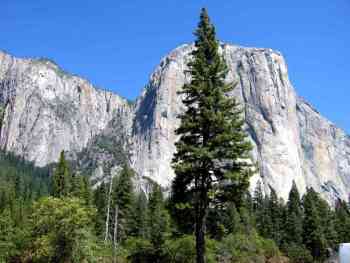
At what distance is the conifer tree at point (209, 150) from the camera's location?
72.5 feet

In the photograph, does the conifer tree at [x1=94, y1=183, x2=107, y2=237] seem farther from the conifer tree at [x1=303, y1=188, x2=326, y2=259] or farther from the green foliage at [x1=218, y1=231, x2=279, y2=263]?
the conifer tree at [x1=303, y1=188, x2=326, y2=259]

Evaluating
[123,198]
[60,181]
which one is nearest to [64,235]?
[123,198]

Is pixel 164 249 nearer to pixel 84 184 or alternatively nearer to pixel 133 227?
pixel 133 227

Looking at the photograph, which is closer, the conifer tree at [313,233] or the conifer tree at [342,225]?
the conifer tree at [313,233]

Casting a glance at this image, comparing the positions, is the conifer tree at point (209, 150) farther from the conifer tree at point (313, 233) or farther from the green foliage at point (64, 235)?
the conifer tree at point (313, 233)

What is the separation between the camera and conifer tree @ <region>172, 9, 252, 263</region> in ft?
72.5

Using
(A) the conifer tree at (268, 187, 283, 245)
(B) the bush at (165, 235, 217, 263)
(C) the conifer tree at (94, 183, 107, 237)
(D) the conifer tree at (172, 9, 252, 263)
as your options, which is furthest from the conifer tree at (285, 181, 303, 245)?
(D) the conifer tree at (172, 9, 252, 263)

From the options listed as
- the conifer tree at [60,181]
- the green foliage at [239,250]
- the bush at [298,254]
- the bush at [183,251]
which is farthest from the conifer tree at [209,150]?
the conifer tree at [60,181]

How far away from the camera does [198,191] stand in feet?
74.0

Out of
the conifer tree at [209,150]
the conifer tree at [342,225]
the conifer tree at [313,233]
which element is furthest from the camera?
the conifer tree at [342,225]

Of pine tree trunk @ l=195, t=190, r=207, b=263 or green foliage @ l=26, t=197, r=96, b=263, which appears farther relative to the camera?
green foliage @ l=26, t=197, r=96, b=263

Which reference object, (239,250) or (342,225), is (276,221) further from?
(239,250)

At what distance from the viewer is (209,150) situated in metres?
22.3

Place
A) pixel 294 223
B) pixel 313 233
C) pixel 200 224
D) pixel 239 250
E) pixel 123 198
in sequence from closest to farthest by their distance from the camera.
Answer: pixel 200 224
pixel 239 250
pixel 123 198
pixel 313 233
pixel 294 223
